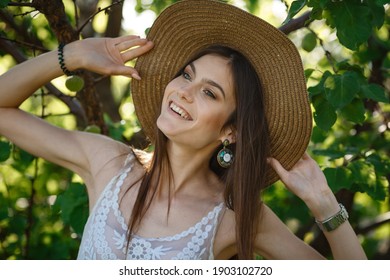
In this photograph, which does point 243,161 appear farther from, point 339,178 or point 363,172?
point 363,172

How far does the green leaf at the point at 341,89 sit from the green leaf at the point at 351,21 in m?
0.14

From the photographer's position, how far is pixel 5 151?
2.80 m

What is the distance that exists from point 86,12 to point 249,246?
2.06 meters

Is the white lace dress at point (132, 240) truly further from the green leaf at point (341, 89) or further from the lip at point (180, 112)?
the green leaf at point (341, 89)

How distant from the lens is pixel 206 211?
90.5 inches

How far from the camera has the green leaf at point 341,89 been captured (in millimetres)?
2289

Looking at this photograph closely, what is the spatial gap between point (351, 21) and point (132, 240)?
39.2 inches

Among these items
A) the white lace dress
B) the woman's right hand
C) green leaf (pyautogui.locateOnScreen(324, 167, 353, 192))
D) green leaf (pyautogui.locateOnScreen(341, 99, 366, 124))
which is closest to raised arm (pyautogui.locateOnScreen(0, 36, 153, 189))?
the woman's right hand

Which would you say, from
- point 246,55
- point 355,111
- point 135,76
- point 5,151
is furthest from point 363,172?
point 5,151

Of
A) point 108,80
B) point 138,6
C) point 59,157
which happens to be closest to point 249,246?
point 59,157

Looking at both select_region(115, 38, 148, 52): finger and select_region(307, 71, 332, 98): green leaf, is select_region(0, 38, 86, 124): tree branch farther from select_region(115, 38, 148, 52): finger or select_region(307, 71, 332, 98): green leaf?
select_region(307, 71, 332, 98): green leaf

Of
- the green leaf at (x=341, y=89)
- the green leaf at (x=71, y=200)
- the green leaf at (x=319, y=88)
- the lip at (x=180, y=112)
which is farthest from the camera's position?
the green leaf at (x=71, y=200)

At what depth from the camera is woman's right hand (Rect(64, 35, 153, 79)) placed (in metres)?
2.30

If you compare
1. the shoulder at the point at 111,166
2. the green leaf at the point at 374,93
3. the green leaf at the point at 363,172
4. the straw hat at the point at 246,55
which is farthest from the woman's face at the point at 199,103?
the green leaf at the point at 363,172
